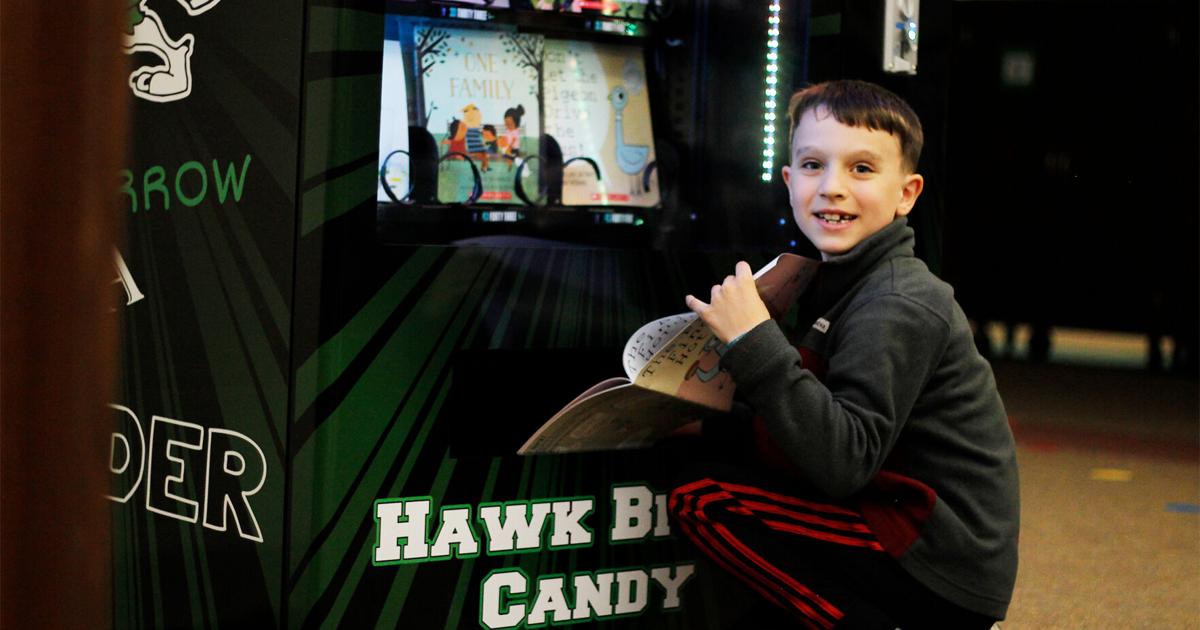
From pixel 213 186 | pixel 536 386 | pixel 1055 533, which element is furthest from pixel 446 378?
pixel 1055 533

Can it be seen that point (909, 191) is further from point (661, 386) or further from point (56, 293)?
point (56, 293)

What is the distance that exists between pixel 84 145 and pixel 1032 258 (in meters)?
9.09

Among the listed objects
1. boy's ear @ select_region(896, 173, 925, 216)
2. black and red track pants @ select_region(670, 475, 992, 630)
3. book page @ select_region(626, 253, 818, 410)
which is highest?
boy's ear @ select_region(896, 173, 925, 216)

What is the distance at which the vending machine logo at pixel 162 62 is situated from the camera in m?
1.89

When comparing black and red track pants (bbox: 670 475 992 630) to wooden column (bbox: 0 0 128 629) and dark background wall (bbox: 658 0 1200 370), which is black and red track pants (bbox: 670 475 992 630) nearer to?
wooden column (bbox: 0 0 128 629)

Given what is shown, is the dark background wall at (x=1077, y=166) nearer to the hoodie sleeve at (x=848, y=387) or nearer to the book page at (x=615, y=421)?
the book page at (x=615, y=421)

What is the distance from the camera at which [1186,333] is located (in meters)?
8.55

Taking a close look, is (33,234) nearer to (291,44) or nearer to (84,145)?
(84,145)

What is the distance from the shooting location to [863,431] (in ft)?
5.49

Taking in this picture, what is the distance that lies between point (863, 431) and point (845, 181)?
36 cm

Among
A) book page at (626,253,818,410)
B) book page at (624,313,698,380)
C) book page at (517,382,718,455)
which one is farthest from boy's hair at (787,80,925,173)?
book page at (517,382,718,455)

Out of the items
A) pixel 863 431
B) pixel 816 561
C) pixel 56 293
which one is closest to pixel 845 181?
pixel 863 431

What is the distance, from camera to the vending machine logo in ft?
6.20

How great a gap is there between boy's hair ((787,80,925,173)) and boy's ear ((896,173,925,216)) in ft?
0.07
